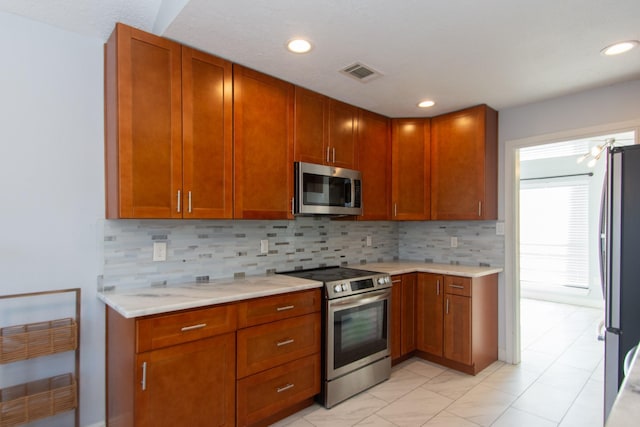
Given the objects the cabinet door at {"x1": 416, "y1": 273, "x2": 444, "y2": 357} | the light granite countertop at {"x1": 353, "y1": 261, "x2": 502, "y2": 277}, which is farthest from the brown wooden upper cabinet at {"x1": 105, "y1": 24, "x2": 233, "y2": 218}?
the cabinet door at {"x1": 416, "y1": 273, "x2": 444, "y2": 357}

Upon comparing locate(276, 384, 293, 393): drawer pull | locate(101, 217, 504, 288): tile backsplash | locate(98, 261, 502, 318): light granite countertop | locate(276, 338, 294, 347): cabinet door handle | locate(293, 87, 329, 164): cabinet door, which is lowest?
locate(276, 384, 293, 393): drawer pull

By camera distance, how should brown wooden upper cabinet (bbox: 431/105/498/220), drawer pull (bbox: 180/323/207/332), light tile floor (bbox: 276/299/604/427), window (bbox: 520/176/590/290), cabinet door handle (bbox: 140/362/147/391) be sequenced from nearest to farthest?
cabinet door handle (bbox: 140/362/147/391), drawer pull (bbox: 180/323/207/332), light tile floor (bbox: 276/299/604/427), brown wooden upper cabinet (bbox: 431/105/498/220), window (bbox: 520/176/590/290)

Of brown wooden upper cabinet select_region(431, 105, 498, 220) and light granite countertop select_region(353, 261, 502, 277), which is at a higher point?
brown wooden upper cabinet select_region(431, 105, 498, 220)

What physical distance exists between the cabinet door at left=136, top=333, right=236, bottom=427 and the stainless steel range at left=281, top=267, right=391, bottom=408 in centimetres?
74

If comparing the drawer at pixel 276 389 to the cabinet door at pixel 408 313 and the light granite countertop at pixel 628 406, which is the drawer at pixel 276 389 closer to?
the cabinet door at pixel 408 313

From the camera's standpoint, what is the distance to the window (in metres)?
5.46

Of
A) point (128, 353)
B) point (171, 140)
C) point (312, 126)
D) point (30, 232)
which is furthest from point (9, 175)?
point (312, 126)

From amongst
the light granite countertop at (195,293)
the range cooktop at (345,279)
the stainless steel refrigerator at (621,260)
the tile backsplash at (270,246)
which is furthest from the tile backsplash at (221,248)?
the stainless steel refrigerator at (621,260)

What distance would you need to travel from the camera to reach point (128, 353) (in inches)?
69.7

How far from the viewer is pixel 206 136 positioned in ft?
7.31

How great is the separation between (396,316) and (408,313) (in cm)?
20

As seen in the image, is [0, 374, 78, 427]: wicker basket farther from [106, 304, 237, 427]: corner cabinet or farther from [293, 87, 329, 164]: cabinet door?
[293, 87, 329, 164]: cabinet door

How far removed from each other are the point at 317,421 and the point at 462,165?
8.31 ft

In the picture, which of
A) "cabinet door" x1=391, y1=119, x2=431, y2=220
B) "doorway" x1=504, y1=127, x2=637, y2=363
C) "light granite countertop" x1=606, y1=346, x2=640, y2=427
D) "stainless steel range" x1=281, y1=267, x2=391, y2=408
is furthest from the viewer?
"doorway" x1=504, y1=127, x2=637, y2=363
